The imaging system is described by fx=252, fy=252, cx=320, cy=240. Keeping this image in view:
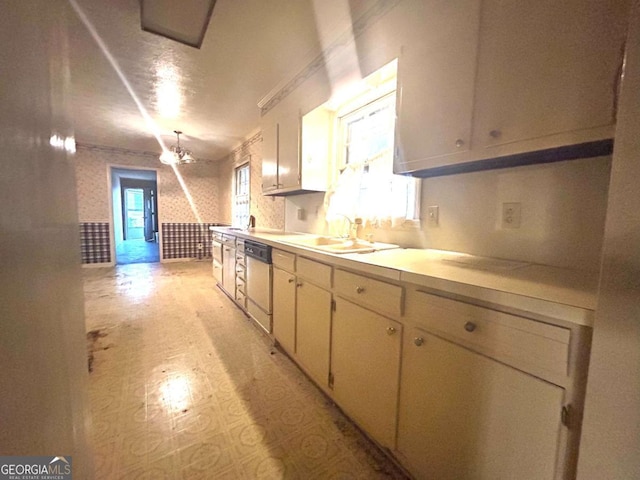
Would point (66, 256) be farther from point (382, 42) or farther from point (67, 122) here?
point (382, 42)

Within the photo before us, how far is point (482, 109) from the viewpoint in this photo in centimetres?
103

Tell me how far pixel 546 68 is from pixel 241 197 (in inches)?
186

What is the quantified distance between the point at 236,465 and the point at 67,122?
1495 mm

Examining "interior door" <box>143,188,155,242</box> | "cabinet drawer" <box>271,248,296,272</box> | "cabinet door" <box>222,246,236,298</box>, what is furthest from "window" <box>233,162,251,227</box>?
"interior door" <box>143,188,155,242</box>

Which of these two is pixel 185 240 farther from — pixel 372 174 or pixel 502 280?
pixel 502 280

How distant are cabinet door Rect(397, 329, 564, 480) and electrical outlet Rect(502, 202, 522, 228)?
713mm

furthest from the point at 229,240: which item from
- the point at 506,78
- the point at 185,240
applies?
the point at 185,240

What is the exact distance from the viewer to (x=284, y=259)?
1.96 meters

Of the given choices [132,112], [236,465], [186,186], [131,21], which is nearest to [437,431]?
[236,465]

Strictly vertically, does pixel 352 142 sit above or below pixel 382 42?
below

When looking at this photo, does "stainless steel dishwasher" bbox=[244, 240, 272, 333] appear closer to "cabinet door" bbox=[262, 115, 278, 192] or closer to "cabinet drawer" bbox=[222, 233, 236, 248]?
"cabinet drawer" bbox=[222, 233, 236, 248]

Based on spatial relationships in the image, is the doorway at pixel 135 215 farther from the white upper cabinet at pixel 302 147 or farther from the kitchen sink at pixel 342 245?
the kitchen sink at pixel 342 245

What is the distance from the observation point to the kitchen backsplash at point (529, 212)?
3.26 feet

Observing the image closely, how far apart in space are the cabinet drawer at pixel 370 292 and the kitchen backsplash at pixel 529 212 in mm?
602
